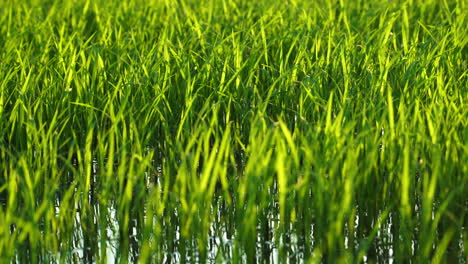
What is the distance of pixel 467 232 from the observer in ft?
9.75

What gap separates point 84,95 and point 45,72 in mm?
219

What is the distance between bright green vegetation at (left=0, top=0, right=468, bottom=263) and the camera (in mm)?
2770

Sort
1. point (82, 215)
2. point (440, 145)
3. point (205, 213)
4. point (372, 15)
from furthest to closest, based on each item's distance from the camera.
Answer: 1. point (372, 15)
2. point (440, 145)
3. point (82, 215)
4. point (205, 213)

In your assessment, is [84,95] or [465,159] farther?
[84,95]

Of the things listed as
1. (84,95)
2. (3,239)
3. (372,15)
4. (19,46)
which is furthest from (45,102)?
(372,15)

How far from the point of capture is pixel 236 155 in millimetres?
3816

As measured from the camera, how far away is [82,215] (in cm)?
292

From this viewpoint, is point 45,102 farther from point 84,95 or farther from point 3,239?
point 3,239

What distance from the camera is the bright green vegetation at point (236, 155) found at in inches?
109

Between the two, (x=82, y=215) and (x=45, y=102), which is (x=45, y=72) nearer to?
(x=45, y=102)

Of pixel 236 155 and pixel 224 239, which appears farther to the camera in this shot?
pixel 236 155

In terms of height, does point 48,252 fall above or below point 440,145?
below

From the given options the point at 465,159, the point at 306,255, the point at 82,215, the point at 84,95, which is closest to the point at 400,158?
the point at 465,159

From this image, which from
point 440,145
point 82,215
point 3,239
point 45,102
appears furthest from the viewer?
point 45,102
